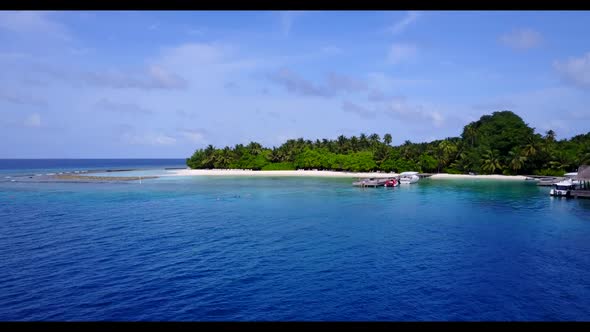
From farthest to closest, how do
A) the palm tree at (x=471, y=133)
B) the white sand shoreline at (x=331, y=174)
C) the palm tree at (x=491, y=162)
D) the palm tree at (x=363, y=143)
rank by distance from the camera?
the palm tree at (x=363, y=143)
the palm tree at (x=471, y=133)
the palm tree at (x=491, y=162)
the white sand shoreline at (x=331, y=174)

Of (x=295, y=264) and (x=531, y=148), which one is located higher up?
(x=531, y=148)

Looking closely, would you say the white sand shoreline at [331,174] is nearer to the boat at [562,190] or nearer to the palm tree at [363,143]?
the palm tree at [363,143]

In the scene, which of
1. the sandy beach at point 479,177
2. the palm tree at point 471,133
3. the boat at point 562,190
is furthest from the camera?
the palm tree at point 471,133

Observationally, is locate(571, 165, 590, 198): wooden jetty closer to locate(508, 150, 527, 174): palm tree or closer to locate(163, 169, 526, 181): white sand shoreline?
locate(163, 169, 526, 181): white sand shoreline

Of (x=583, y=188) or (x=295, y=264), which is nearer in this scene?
(x=295, y=264)

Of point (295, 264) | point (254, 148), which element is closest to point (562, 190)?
point (295, 264)

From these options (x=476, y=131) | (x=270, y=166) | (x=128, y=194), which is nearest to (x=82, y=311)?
(x=128, y=194)

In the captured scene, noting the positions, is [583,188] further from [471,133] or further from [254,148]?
[254,148]

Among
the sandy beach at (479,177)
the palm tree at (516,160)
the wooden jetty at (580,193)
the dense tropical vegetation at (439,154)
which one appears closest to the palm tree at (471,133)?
the dense tropical vegetation at (439,154)
